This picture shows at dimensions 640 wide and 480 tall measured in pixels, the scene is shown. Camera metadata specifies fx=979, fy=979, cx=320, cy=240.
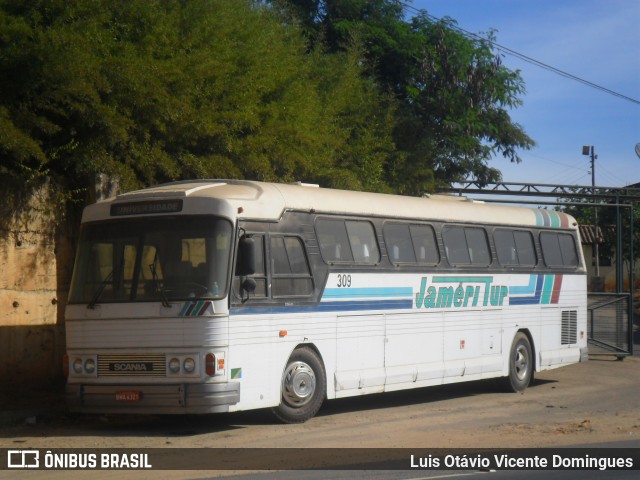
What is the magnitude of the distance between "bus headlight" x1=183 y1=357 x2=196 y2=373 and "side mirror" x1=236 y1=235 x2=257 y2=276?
125 centimetres

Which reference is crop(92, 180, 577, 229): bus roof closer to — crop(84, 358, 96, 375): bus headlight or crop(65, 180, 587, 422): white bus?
crop(65, 180, 587, 422): white bus

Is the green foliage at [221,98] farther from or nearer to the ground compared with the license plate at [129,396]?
farther from the ground

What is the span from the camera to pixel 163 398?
12117 mm

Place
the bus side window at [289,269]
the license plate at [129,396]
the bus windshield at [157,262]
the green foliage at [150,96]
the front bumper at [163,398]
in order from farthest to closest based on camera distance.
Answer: the green foliage at [150,96] → the bus side window at [289,269] → the bus windshield at [157,262] → the license plate at [129,396] → the front bumper at [163,398]

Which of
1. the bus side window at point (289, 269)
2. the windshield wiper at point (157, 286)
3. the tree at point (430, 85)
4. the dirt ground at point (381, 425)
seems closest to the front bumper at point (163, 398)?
the dirt ground at point (381, 425)

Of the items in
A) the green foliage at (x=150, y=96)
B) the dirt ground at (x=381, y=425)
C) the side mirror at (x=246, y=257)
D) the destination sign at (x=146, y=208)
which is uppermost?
the green foliage at (x=150, y=96)

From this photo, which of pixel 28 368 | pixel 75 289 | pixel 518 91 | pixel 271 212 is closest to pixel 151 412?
pixel 75 289

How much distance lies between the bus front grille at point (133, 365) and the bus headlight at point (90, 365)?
0.09 meters

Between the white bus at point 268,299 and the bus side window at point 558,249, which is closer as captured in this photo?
the white bus at point 268,299

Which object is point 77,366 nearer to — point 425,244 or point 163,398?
point 163,398

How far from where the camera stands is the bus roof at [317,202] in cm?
1287

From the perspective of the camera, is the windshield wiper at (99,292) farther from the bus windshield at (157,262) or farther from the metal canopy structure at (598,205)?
the metal canopy structure at (598,205)

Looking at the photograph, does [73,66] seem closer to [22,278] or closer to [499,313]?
[22,278]

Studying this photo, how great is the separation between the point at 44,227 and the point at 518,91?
604 inches
